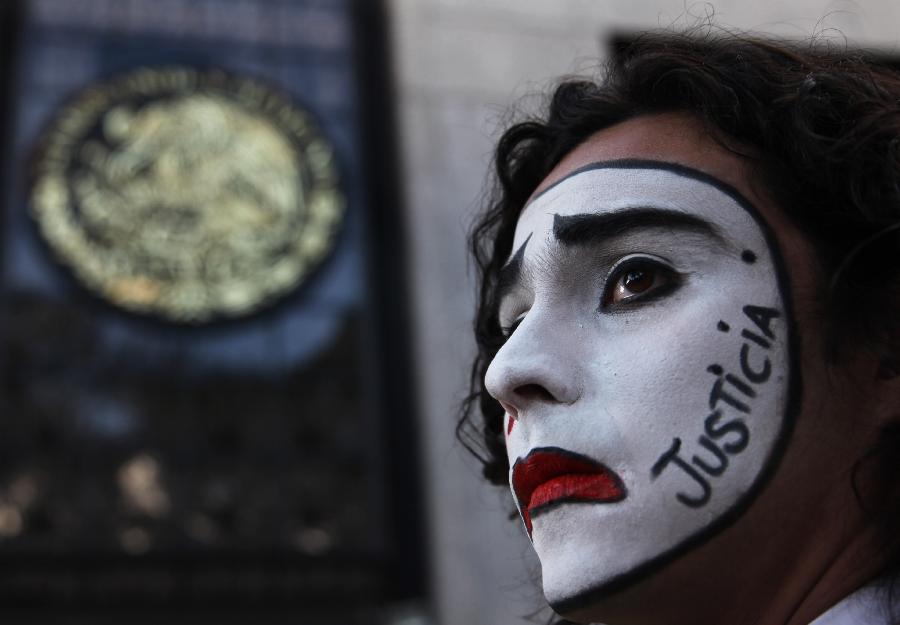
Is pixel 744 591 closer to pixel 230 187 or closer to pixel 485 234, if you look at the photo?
pixel 485 234

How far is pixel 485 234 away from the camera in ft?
8.35

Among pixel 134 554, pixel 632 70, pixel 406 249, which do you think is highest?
pixel 406 249

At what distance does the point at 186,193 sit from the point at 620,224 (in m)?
6.83

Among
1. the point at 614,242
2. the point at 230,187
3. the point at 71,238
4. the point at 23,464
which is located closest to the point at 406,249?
the point at 230,187

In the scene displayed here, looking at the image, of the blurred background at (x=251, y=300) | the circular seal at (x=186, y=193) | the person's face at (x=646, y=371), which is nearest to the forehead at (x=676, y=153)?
the person's face at (x=646, y=371)

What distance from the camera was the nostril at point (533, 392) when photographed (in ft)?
6.19

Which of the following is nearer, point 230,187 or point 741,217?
point 741,217

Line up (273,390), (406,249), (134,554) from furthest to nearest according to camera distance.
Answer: (406,249) < (273,390) < (134,554)

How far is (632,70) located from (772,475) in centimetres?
74

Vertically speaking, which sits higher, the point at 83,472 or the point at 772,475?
the point at 83,472

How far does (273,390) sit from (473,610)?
1.81m

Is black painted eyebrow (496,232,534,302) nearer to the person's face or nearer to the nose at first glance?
the person's face

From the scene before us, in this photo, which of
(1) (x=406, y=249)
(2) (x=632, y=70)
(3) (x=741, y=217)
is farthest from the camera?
(1) (x=406, y=249)

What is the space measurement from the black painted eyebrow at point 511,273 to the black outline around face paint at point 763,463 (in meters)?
0.30
